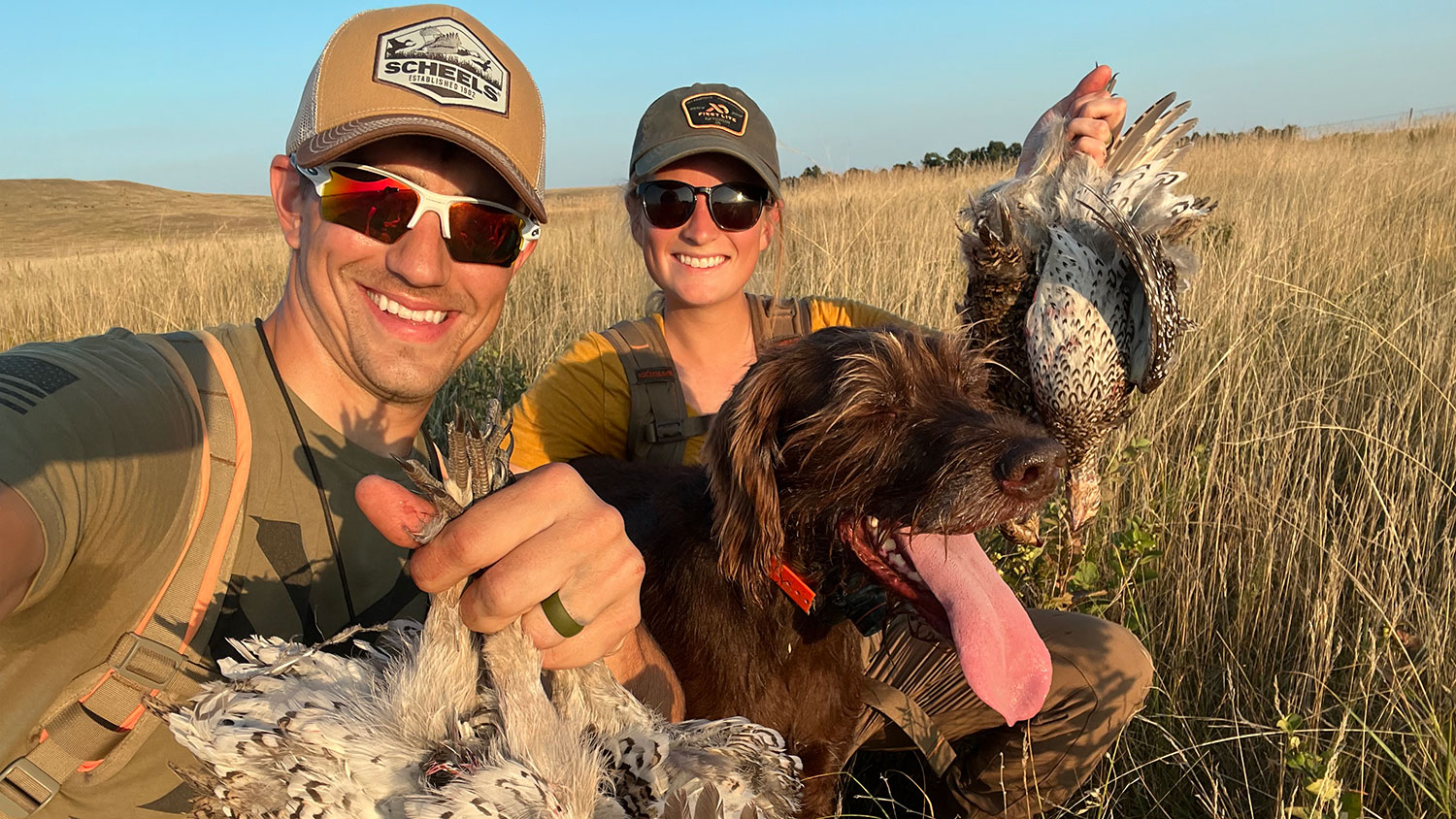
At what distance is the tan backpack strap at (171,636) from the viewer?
1573 millimetres

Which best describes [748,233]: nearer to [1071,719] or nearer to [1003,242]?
[1003,242]

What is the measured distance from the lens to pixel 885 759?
370 cm

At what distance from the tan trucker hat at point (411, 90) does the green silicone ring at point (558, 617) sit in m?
1.18

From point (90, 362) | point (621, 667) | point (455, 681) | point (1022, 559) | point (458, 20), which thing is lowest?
point (1022, 559)

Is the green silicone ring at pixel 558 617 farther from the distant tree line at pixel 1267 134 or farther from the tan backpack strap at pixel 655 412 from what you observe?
the distant tree line at pixel 1267 134

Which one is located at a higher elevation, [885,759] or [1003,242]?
[1003,242]

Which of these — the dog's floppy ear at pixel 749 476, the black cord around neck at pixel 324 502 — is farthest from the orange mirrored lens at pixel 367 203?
the dog's floppy ear at pixel 749 476

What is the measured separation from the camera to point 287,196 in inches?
94.9

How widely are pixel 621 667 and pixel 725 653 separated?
531mm

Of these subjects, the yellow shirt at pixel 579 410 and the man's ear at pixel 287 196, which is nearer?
the man's ear at pixel 287 196

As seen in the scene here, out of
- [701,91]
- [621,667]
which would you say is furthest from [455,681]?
[701,91]

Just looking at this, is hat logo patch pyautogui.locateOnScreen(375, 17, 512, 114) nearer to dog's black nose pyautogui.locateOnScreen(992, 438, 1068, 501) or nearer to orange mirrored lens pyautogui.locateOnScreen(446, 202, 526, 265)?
orange mirrored lens pyautogui.locateOnScreen(446, 202, 526, 265)

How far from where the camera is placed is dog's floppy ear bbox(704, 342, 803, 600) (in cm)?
248

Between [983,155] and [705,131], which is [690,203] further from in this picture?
[983,155]
